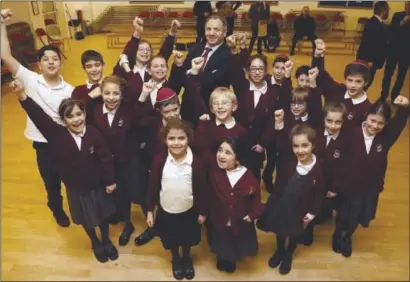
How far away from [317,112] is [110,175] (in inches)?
60.4

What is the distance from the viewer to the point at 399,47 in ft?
16.5

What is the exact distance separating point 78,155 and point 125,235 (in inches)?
33.5

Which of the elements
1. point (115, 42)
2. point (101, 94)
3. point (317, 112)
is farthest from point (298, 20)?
point (101, 94)

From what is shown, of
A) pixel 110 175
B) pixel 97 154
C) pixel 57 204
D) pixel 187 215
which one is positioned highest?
pixel 97 154

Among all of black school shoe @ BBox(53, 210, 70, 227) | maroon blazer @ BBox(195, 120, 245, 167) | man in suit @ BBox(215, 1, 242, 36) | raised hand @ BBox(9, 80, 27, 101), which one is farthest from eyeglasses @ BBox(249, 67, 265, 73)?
man in suit @ BBox(215, 1, 242, 36)

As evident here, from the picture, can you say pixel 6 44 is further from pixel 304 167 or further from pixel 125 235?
pixel 304 167

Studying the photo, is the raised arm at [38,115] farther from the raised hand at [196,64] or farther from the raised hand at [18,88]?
the raised hand at [196,64]

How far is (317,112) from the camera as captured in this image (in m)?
2.86

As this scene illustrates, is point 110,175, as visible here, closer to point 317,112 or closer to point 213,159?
point 213,159

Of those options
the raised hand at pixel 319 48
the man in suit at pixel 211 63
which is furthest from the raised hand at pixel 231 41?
the raised hand at pixel 319 48

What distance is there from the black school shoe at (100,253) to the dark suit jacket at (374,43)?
391 cm

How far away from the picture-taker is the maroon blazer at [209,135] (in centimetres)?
247

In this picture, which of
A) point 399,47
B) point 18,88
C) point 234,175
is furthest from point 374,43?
point 18,88

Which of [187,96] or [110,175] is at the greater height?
[187,96]
